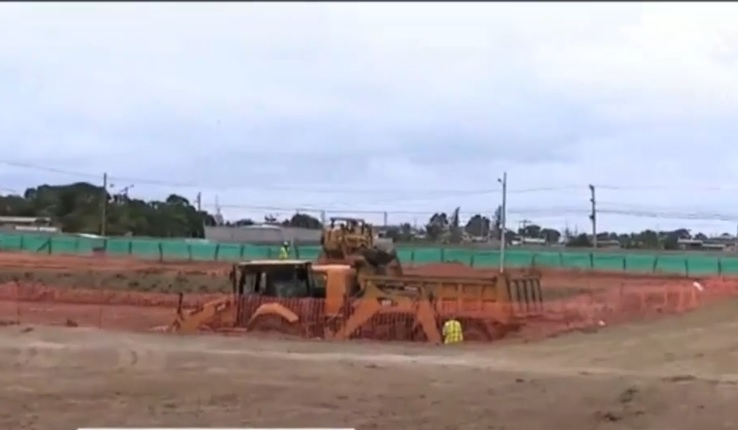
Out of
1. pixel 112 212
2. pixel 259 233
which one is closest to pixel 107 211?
pixel 112 212

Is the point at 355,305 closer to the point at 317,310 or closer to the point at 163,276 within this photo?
the point at 317,310

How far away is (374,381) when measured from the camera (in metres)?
19.2

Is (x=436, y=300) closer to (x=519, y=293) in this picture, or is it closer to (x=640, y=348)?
(x=519, y=293)

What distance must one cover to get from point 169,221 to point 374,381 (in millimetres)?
86569

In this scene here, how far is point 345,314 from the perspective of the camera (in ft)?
92.0

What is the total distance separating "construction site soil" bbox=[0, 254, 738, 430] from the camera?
15.4m

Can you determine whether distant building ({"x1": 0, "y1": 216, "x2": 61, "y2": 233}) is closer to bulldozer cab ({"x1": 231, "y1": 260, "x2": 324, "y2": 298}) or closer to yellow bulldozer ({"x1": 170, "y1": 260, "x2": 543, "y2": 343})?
bulldozer cab ({"x1": 231, "y1": 260, "x2": 324, "y2": 298})

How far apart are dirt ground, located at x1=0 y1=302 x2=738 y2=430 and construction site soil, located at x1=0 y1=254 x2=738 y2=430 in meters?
0.03

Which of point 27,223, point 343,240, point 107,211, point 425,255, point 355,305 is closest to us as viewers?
point 355,305

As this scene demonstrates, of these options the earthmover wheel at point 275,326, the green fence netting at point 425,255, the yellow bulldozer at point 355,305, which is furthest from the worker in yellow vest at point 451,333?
the green fence netting at point 425,255

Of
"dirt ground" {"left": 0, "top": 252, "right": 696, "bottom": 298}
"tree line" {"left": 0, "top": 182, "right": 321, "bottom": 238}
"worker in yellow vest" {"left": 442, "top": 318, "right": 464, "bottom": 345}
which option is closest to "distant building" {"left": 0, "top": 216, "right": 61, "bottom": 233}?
"tree line" {"left": 0, "top": 182, "right": 321, "bottom": 238}

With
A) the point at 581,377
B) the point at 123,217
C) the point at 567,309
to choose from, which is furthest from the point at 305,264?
the point at 123,217

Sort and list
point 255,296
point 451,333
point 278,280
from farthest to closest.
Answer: point 278,280
point 255,296
point 451,333

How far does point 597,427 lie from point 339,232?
18143 mm
